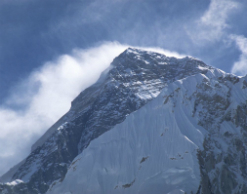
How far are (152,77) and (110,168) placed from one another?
87310 mm

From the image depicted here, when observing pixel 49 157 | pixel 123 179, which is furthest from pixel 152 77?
pixel 123 179

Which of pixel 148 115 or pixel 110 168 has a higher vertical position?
pixel 148 115

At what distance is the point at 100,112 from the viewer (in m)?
154

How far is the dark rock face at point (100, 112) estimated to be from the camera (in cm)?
14575

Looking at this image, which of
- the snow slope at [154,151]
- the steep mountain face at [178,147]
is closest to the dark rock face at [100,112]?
the snow slope at [154,151]

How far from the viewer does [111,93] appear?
15862cm


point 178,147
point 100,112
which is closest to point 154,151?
point 178,147

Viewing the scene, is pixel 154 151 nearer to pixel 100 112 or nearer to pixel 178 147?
pixel 178 147

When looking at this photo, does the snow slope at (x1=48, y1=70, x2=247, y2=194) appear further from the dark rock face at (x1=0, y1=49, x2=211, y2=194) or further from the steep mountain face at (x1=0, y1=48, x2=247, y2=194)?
the dark rock face at (x1=0, y1=49, x2=211, y2=194)

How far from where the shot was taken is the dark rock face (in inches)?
5738

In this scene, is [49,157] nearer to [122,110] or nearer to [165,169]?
[122,110]

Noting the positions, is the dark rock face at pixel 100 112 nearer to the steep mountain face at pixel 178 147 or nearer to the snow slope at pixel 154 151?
the snow slope at pixel 154 151

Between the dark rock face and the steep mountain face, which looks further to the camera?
the dark rock face

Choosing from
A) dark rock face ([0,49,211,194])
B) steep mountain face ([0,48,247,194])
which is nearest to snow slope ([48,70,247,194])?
steep mountain face ([0,48,247,194])
